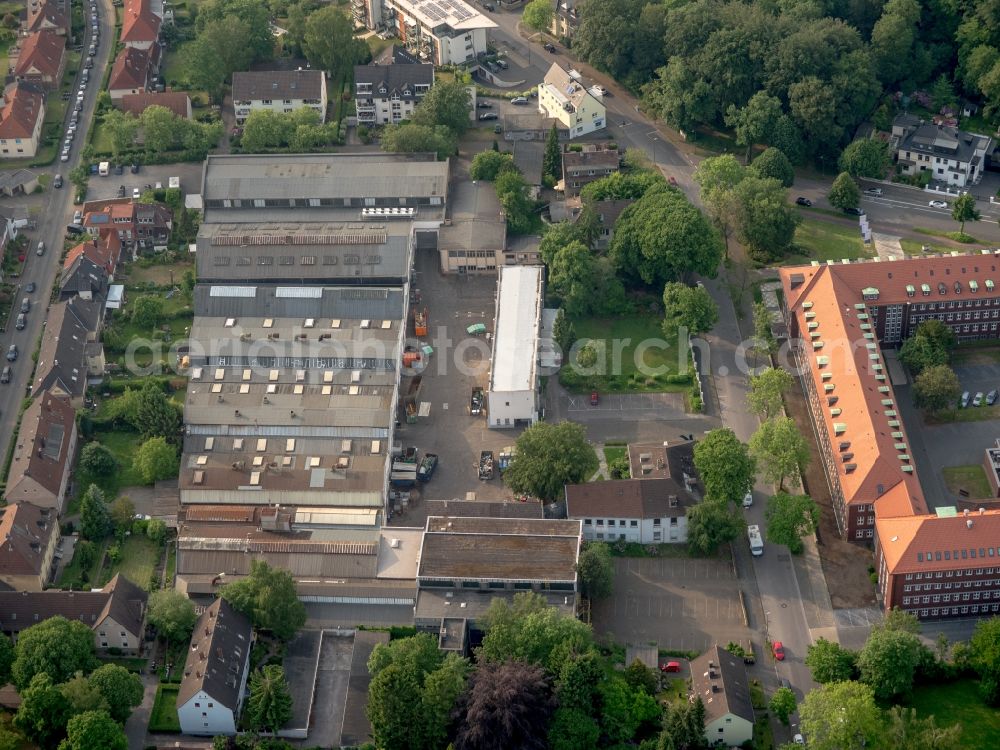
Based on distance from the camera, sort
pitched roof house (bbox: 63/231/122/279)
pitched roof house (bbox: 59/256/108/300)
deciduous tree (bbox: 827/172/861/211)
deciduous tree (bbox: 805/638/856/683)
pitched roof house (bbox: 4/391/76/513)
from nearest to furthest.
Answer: deciduous tree (bbox: 805/638/856/683) < pitched roof house (bbox: 4/391/76/513) < pitched roof house (bbox: 59/256/108/300) < pitched roof house (bbox: 63/231/122/279) < deciduous tree (bbox: 827/172/861/211)

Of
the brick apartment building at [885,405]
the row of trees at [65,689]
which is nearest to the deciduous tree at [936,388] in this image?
the brick apartment building at [885,405]

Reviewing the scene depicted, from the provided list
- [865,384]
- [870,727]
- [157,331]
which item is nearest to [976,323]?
[865,384]

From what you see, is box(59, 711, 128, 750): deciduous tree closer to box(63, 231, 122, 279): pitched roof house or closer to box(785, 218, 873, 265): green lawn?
box(63, 231, 122, 279): pitched roof house

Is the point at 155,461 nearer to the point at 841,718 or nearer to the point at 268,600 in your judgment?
the point at 268,600

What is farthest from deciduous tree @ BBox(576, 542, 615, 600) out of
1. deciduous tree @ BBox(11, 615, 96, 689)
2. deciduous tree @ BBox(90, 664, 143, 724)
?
deciduous tree @ BBox(11, 615, 96, 689)

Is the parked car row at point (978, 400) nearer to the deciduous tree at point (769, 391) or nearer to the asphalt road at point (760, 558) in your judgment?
the deciduous tree at point (769, 391)
